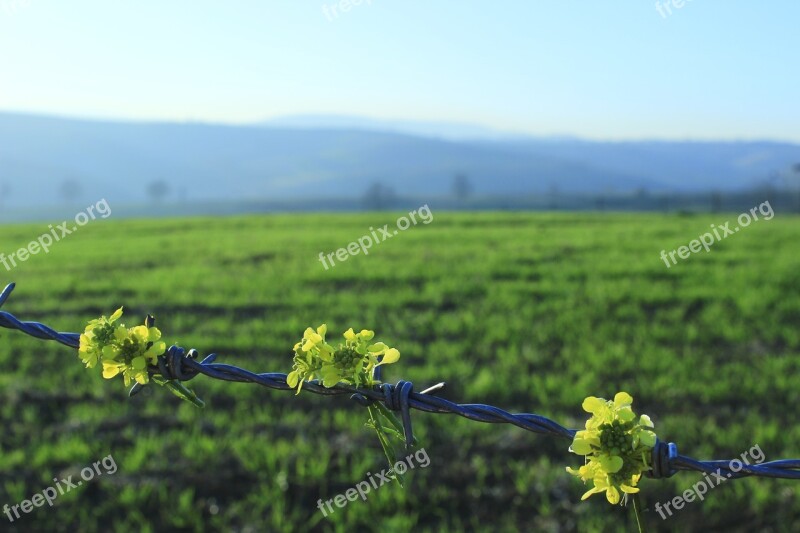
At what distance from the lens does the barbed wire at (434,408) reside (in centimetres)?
116

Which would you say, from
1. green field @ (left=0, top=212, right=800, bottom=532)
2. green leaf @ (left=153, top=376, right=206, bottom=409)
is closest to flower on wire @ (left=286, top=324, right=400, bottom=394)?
green leaf @ (left=153, top=376, right=206, bottom=409)

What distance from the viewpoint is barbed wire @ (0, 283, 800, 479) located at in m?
1.16

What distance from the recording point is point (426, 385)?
210 inches

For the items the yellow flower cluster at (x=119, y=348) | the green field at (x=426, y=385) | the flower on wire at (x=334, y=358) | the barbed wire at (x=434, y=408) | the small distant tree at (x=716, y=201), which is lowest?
the small distant tree at (x=716, y=201)

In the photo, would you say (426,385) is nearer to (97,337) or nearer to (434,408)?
(434,408)

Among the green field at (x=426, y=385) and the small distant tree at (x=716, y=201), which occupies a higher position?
the green field at (x=426, y=385)

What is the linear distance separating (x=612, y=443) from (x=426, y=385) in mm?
4302

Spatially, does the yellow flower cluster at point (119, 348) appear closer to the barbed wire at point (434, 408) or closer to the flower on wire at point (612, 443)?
the barbed wire at point (434, 408)

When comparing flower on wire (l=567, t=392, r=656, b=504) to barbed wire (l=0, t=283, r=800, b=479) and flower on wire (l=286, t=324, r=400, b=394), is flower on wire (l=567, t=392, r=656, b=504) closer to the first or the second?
barbed wire (l=0, t=283, r=800, b=479)

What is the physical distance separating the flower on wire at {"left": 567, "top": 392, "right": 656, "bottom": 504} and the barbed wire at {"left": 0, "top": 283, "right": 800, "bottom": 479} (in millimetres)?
44

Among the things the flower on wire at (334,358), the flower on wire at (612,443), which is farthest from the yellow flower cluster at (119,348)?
the flower on wire at (612,443)

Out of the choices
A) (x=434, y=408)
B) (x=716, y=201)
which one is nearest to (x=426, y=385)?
(x=434, y=408)

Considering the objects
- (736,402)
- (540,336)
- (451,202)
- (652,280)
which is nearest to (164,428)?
(540,336)

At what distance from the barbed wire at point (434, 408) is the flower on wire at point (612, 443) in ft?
0.15
